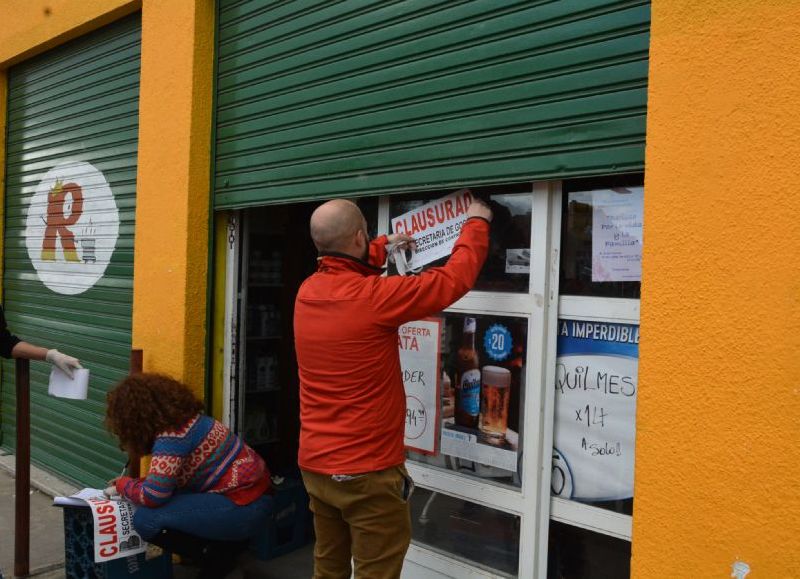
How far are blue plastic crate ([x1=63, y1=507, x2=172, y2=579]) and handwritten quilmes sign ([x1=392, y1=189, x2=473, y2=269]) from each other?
7.44ft

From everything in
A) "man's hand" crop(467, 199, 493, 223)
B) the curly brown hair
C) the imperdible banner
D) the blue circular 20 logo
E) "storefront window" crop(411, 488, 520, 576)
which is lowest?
the imperdible banner

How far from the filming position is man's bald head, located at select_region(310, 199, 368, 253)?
2830 millimetres

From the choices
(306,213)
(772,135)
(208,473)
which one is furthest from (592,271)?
(306,213)

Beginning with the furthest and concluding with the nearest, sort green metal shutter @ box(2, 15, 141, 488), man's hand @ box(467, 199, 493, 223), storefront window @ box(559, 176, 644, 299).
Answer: green metal shutter @ box(2, 15, 141, 488)
man's hand @ box(467, 199, 493, 223)
storefront window @ box(559, 176, 644, 299)

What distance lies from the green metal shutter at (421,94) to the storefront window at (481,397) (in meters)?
0.68

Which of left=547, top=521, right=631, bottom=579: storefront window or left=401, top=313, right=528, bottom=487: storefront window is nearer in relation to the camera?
left=547, top=521, right=631, bottom=579: storefront window

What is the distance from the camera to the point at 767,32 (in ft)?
6.64

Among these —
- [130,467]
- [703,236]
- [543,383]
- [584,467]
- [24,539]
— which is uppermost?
[703,236]

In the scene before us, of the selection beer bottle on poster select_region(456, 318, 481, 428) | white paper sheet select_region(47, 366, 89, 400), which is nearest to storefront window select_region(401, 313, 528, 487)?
beer bottle on poster select_region(456, 318, 481, 428)

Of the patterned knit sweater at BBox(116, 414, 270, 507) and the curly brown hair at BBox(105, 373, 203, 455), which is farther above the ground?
the curly brown hair at BBox(105, 373, 203, 455)

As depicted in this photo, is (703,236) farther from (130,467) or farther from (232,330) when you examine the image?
(130,467)

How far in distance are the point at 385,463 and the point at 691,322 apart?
1284 millimetres

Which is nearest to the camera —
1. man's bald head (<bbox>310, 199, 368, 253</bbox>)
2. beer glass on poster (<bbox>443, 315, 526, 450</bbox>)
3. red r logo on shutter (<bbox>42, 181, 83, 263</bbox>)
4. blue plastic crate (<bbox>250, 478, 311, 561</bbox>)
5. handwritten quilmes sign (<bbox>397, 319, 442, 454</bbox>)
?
man's bald head (<bbox>310, 199, 368, 253</bbox>)

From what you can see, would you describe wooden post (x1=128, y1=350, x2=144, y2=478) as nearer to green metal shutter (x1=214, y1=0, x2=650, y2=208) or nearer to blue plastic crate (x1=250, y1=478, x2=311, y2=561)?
blue plastic crate (x1=250, y1=478, x2=311, y2=561)
